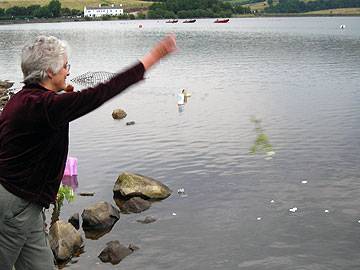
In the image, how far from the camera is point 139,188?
1995 centimetres

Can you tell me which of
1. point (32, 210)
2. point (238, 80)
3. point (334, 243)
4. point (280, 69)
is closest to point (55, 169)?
point (32, 210)

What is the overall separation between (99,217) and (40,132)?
12.2 meters

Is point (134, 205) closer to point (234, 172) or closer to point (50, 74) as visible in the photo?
point (234, 172)

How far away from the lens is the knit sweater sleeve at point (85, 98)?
5.00 m

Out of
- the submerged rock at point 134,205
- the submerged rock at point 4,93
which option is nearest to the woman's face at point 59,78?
the submerged rock at point 134,205

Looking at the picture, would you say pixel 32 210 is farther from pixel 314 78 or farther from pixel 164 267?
pixel 314 78

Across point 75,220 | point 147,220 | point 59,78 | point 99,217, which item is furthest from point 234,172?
point 59,78

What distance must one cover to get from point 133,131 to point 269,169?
38.9ft

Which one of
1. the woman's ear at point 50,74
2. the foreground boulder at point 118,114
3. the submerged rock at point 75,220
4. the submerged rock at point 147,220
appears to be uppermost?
the woman's ear at point 50,74

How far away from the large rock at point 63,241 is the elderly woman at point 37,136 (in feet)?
29.7

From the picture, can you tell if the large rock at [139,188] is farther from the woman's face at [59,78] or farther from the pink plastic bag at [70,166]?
the woman's face at [59,78]

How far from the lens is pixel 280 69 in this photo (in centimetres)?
→ 6538

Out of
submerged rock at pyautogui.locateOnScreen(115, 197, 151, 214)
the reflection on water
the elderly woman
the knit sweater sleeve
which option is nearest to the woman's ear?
the elderly woman

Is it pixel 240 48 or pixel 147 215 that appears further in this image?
pixel 240 48
